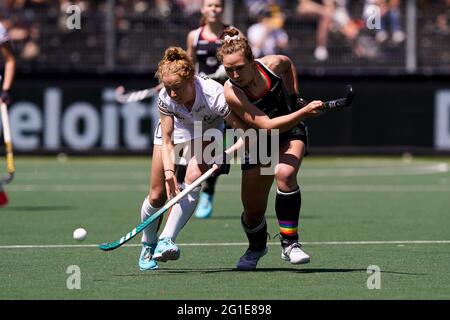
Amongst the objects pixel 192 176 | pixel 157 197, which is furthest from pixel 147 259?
pixel 192 176

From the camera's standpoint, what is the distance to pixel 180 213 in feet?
28.5

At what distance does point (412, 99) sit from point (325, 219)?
9.23 m

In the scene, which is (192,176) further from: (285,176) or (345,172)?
A: (345,172)

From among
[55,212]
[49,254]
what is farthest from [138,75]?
[49,254]

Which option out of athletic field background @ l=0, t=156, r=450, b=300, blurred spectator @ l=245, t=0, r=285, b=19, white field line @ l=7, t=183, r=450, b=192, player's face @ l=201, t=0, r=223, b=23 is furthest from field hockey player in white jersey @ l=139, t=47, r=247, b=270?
blurred spectator @ l=245, t=0, r=285, b=19

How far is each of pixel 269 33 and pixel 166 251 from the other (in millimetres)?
13647

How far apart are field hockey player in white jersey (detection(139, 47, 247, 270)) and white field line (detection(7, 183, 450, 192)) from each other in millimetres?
7576

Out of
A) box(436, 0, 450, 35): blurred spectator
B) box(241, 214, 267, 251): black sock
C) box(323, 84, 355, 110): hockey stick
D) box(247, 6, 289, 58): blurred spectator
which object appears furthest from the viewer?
box(436, 0, 450, 35): blurred spectator

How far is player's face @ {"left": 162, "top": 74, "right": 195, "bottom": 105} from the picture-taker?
8.30 meters

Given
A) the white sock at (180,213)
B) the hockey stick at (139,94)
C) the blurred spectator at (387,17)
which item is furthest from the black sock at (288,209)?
the blurred spectator at (387,17)

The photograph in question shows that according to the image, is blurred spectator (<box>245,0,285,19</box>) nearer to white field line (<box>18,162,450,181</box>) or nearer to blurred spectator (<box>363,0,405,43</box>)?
blurred spectator (<box>363,0,405,43</box>)

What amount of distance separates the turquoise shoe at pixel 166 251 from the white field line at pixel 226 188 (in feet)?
26.4

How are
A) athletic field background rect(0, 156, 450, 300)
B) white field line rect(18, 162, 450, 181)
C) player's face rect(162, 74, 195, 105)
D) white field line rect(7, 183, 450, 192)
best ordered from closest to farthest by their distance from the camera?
athletic field background rect(0, 156, 450, 300) → player's face rect(162, 74, 195, 105) → white field line rect(7, 183, 450, 192) → white field line rect(18, 162, 450, 181)
